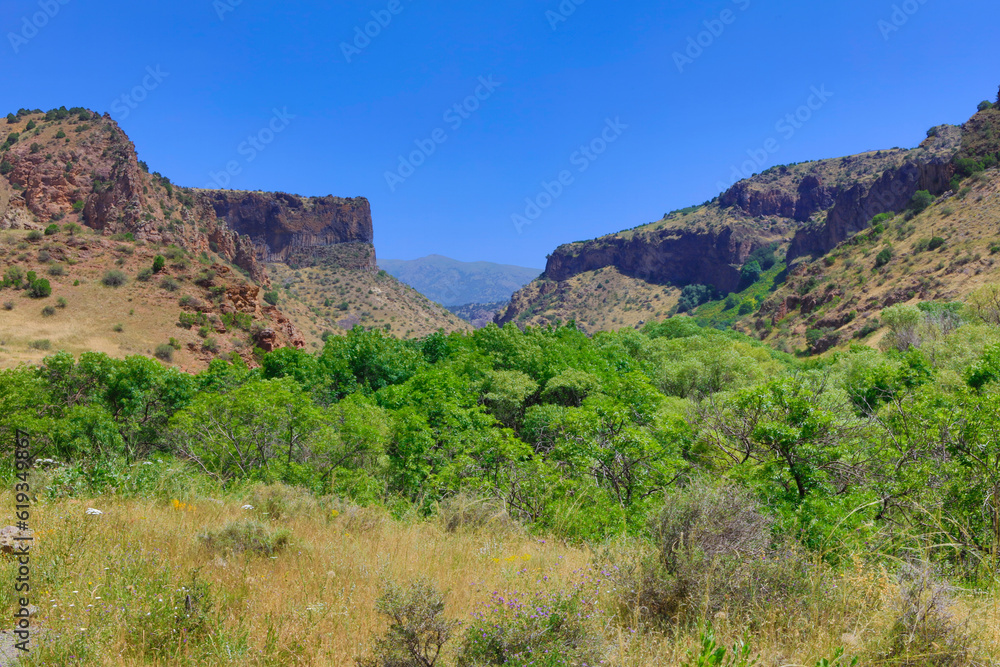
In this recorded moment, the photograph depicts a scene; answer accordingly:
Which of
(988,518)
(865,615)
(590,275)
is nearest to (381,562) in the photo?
(865,615)

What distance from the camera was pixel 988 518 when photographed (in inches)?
167

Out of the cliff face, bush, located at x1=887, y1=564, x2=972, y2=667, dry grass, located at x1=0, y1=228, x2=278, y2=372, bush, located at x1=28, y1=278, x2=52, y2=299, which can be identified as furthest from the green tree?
the cliff face

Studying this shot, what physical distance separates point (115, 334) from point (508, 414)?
117ft

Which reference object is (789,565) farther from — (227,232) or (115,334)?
(227,232)

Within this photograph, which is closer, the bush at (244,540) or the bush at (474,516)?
the bush at (244,540)

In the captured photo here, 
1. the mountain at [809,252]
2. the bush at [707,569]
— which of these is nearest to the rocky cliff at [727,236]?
the mountain at [809,252]

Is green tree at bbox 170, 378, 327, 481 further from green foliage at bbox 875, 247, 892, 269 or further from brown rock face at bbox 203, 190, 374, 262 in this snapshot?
brown rock face at bbox 203, 190, 374, 262

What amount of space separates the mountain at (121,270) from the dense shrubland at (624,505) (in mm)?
29250

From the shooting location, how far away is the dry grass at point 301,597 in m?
3.06

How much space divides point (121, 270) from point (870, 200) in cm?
10863

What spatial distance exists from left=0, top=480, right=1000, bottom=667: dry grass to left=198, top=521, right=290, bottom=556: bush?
83 millimetres

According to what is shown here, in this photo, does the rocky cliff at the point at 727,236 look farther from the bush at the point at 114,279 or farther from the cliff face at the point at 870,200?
the bush at the point at 114,279

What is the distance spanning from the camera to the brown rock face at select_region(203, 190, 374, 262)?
124750 millimetres

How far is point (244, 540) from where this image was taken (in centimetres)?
485
